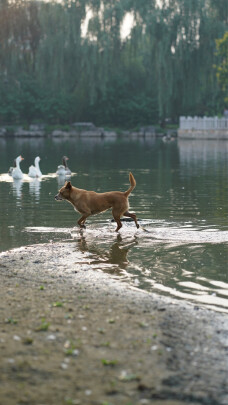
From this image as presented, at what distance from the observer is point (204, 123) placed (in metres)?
57.8

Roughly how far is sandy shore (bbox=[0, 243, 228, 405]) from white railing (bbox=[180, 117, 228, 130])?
4980 cm

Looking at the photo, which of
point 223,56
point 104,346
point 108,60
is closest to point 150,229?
point 104,346

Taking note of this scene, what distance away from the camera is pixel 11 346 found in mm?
5988

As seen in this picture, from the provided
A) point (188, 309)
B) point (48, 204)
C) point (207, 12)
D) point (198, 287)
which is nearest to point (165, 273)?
point (198, 287)

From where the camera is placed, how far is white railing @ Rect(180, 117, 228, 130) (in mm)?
56875

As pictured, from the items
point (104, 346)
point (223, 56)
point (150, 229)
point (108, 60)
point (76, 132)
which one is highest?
point (108, 60)

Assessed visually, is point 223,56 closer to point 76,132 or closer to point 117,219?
point 76,132

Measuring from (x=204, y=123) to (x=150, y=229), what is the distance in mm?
46046

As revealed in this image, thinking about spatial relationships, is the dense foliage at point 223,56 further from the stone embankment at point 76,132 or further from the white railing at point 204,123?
the stone embankment at point 76,132

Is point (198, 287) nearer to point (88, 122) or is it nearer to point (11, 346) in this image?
point (11, 346)

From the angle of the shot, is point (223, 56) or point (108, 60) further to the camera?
point (108, 60)

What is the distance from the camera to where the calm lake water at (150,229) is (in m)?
9.05

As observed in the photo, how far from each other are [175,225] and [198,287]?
4.87 metres

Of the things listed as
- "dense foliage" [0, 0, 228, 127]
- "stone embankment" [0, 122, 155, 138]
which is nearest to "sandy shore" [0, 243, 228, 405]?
"dense foliage" [0, 0, 228, 127]
